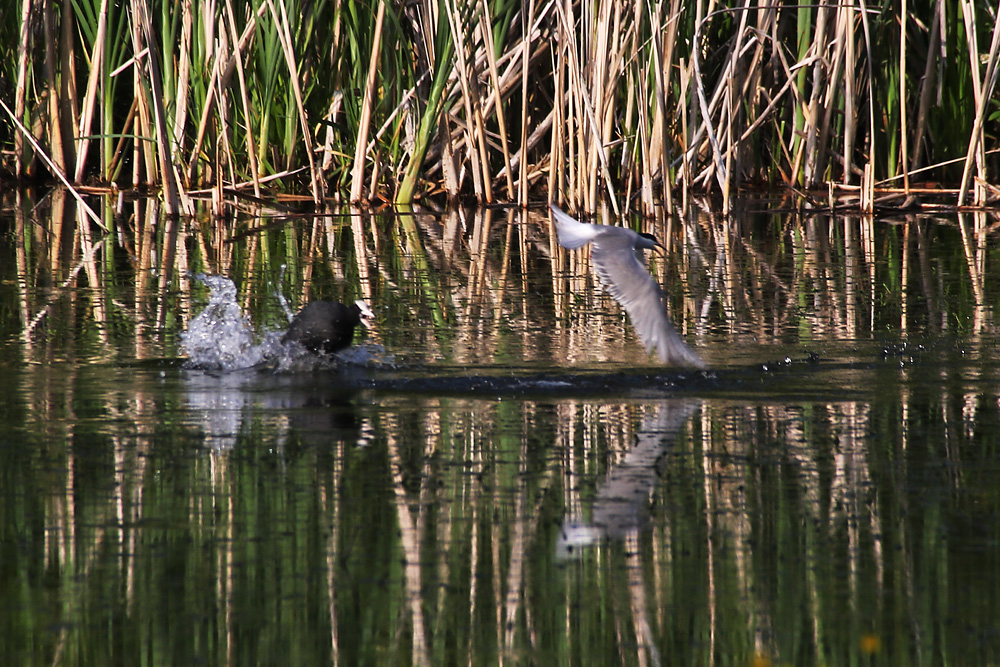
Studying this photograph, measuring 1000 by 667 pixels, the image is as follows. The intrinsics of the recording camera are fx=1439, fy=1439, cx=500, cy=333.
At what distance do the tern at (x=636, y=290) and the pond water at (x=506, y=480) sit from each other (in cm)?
11

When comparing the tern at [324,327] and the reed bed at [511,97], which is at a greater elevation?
the reed bed at [511,97]

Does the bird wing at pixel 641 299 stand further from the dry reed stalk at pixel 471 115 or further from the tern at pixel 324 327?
the dry reed stalk at pixel 471 115

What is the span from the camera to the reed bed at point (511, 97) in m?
8.28

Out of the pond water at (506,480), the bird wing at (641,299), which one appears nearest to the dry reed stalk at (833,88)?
the pond water at (506,480)

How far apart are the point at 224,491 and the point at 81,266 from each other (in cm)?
395

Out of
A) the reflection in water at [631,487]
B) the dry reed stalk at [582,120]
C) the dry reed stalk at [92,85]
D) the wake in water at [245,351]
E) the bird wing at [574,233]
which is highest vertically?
the dry reed stalk at [92,85]

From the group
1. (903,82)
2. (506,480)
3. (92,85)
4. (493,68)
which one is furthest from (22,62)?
(506,480)

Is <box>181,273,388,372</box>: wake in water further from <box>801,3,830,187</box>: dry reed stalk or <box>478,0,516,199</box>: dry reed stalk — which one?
<box>801,3,830,187</box>: dry reed stalk

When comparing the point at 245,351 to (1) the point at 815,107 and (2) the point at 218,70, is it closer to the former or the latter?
(2) the point at 218,70

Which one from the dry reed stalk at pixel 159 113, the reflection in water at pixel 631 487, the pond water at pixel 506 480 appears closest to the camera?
the pond water at pixel 506 480

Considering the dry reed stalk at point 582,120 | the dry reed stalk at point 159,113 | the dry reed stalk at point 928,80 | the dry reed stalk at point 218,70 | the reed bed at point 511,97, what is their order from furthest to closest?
the dry reed stalk at point 928,80 → the reed bed at point 511,97 → the dry reed stalk at point 218,70 → the dry reed stalk at point 582,120 → the dry reed stalk at point 159,113

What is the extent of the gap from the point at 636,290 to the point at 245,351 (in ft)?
4.36

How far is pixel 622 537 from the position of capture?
2.87 m

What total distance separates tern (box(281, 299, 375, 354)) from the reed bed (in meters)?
3.37
